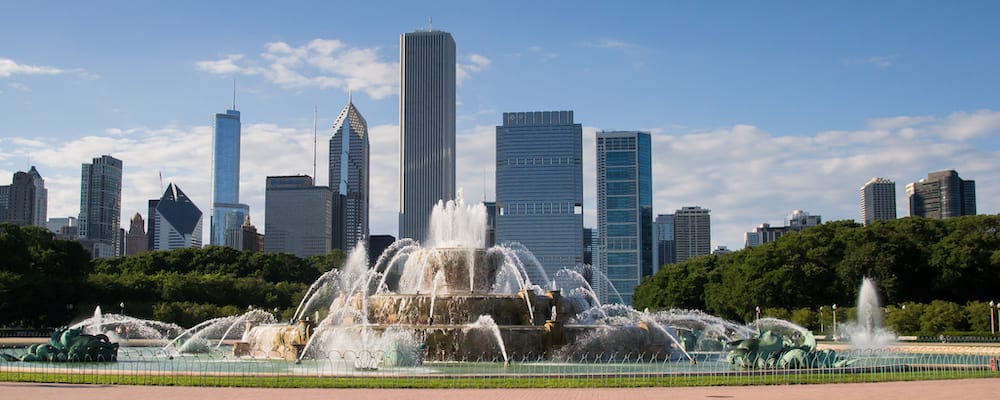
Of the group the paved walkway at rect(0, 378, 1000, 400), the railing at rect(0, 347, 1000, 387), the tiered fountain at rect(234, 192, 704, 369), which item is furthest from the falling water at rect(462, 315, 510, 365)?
the paved walkway at rect(0, 378, 1000, 400)

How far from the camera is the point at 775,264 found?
8112 cm

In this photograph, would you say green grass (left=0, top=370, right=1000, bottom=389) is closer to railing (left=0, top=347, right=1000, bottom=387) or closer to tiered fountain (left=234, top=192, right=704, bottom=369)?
railing (left=0, top=347, right=1000, bottom=387)

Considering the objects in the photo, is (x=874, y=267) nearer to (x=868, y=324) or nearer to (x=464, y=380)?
(x=868, y=324)

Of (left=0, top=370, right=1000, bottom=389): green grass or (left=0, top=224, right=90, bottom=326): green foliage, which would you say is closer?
(left=0, top=370, right=1000, bottom=389): green grass

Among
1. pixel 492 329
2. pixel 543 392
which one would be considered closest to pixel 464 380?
pixel 543 392

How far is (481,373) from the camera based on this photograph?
27.1 m

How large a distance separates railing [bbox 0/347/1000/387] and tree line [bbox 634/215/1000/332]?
37.2m

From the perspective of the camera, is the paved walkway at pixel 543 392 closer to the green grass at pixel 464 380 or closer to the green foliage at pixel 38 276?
the green grass at pixel 464 380

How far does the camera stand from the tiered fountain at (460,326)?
34.1 m

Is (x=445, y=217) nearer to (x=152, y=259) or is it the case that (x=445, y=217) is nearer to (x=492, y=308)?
(x=492, y=308)

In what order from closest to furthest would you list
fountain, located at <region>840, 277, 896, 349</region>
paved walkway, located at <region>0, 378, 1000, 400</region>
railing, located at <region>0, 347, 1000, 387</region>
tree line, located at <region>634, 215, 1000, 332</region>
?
paved walkway, located at <region>0, 378, 1000, 400</region> → railing, located at <region>0, 347, 1000, 387</region> → fountain, located at <region>840, 277, 896, 349</region> → tree line, located at <region>634, 215, 1000, 332</region>

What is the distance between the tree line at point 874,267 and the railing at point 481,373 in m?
37.2

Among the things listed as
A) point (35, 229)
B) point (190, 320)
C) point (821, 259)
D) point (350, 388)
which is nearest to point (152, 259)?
point (35, 229)

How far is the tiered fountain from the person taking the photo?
34.1 meters
